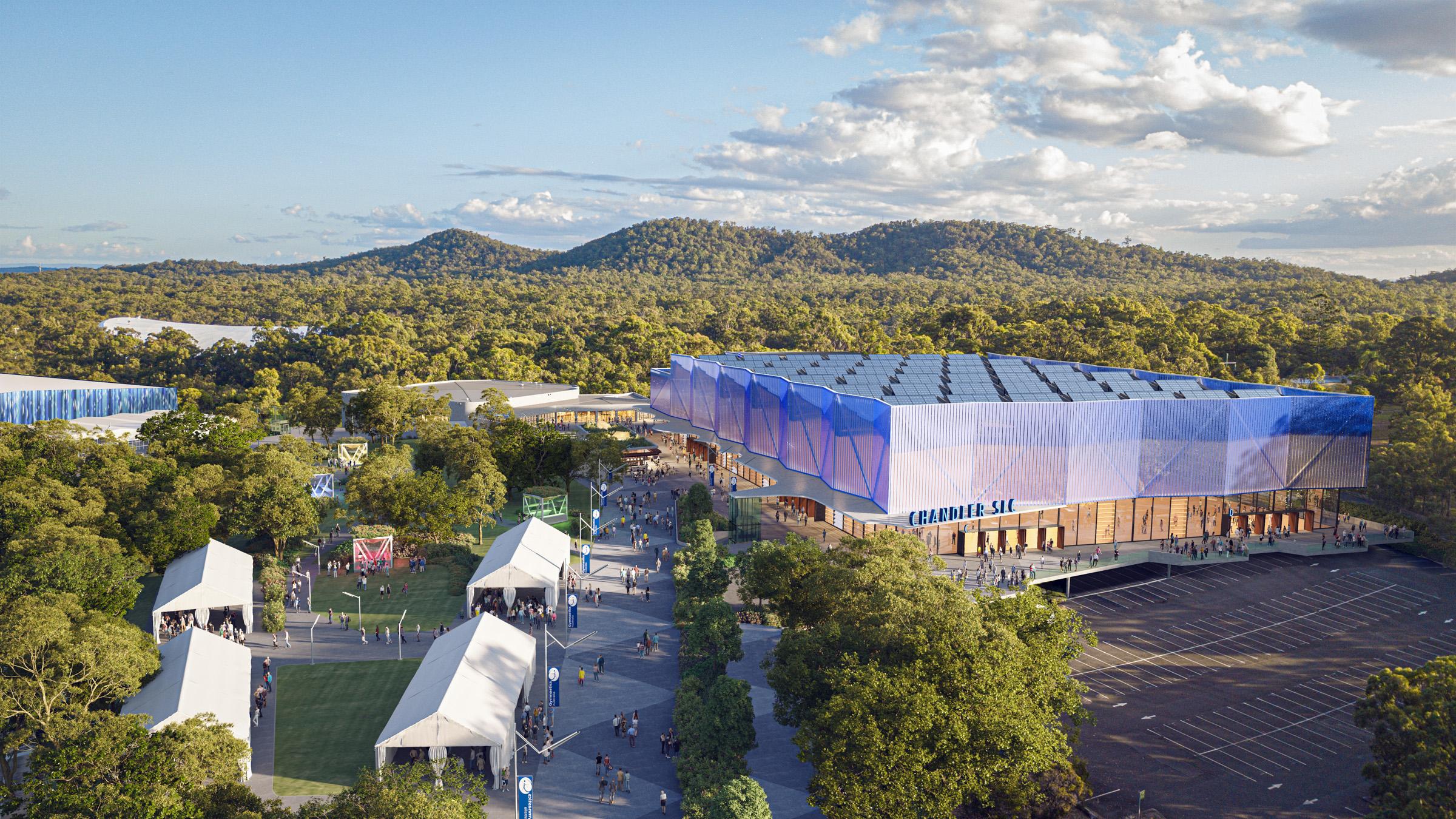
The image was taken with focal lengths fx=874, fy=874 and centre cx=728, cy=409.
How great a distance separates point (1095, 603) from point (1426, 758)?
21.9 meters

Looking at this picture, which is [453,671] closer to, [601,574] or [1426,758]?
[601,574]

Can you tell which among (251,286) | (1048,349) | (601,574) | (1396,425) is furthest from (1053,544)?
(251,286)

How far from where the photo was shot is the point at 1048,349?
93.5 metres

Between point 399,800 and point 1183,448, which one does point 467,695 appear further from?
point 1183,448

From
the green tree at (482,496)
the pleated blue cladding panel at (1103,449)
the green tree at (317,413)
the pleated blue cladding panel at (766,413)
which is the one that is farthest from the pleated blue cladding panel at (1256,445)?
the green tree at (317,413)

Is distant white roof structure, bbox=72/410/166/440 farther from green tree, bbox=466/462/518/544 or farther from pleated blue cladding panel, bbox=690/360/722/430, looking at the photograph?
pleated blue cladding panel, bbox=690/360/722/430

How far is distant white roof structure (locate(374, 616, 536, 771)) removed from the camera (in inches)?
1049

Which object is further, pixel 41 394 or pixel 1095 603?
pixel 41 394

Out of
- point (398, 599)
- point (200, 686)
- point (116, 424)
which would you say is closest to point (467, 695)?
point (200, 686)

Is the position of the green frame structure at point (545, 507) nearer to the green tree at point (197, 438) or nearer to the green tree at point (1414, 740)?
the green tree at point (197, 438)

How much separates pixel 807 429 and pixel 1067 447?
14.3 m

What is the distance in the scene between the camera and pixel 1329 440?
2020 inches

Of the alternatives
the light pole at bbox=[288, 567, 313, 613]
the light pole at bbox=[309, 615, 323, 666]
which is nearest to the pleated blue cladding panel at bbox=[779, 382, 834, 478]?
the light pole at bbox=[309, 615, 323, 666]

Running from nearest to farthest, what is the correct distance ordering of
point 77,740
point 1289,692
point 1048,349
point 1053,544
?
point 77,740
point 1289,692
point 1053,544
point 1048,349
